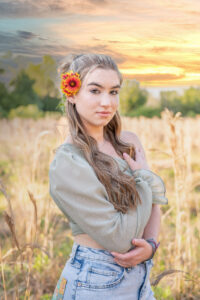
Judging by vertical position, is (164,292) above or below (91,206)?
below

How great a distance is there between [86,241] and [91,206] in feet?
0.64

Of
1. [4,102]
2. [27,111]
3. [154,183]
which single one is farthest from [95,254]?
[4,102]

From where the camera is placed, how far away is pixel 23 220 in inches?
152

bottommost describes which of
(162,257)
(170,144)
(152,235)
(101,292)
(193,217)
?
(193,217)

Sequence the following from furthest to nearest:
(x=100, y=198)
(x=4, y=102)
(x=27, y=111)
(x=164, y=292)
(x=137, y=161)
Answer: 1. (x=4, y=102)
2. (x=27, y=111)
3. (x=164, y=292)
4. (x=137, y=161)
5. (x=100, y=198)

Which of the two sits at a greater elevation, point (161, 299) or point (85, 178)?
point (85, 178)

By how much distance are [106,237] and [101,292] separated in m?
0.24

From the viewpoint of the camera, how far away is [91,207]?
145 centimetres

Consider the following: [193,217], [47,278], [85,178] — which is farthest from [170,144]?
[193,217]

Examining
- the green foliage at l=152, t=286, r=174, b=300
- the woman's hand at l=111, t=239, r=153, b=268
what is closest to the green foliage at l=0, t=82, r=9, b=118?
the green foliage at l=152, t=286, r=174, b=300

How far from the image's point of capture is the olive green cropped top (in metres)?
1.44

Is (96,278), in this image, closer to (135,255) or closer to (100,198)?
(135,255)

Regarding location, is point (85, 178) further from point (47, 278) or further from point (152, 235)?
point (47, 278)

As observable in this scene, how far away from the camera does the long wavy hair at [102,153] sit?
4.99 feet
